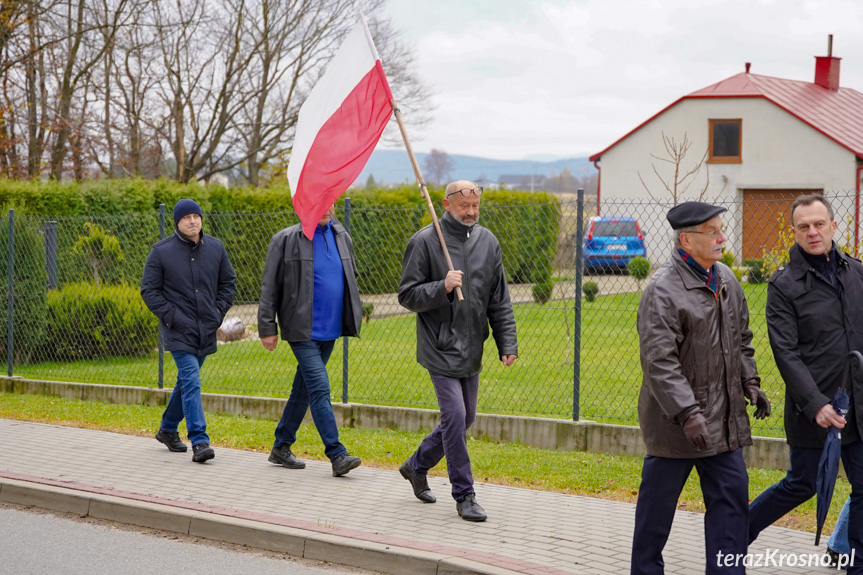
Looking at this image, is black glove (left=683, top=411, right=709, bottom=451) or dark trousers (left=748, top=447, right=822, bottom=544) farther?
dark trousers (left=748, top=447, right=822, bottom=544)

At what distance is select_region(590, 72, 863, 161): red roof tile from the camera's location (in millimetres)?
35062

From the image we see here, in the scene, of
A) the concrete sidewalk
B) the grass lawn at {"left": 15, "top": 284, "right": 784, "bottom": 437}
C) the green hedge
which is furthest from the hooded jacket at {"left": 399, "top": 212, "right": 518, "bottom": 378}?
the green hedge

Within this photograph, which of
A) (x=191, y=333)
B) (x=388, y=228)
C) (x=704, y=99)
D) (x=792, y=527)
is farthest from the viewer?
(x=704, y=99)

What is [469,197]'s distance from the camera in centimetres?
625

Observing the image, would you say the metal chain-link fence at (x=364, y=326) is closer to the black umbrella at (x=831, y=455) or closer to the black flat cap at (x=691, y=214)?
the black umbrella at (x=831, y=455)

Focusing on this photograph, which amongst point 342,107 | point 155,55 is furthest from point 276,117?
point 342,107

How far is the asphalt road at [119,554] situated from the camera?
18.4ft

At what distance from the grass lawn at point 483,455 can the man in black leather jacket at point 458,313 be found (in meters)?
1.06

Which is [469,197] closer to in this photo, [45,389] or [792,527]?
[792,527]

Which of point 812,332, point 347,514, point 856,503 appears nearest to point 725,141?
point 347,514

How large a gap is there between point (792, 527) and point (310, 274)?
12.0ft

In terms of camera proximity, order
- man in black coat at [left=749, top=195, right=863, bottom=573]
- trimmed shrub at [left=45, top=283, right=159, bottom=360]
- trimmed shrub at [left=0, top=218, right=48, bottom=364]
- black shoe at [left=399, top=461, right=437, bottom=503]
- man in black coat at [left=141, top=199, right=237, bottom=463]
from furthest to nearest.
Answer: trimmed shrub at [left=45, top=283, right=159, bottom=360] < trimmed shrub at [left=0, top=218, right=48, bottom=364] < man in black coat at [left=141, top=199, right=237, bottom=463] < black shoe at [left=399, top=461, right=437, bottom=503] < man in black coat at [left=749, top=195, right=863, bottom=573]

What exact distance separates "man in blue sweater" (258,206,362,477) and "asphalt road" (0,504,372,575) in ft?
4.69

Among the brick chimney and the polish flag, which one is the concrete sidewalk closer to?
the polish flag
